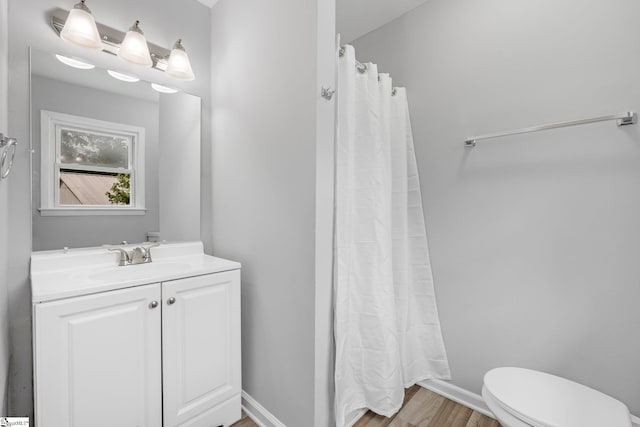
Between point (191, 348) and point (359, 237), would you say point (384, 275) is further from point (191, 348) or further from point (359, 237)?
point (191, 348)

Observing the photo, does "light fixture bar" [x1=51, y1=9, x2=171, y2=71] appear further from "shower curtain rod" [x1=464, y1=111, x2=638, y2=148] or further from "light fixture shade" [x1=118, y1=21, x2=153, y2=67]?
"shower curtain rod" [x1=464, y1=111, x2=638, y2=148]

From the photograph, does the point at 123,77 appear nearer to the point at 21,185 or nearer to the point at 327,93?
the point at 21,185

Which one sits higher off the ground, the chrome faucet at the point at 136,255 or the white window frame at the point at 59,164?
the white window frame at the point at 59,164

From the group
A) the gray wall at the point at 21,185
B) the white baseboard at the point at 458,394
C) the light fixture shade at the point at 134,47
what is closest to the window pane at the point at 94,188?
the gray wall at the point at 21,185

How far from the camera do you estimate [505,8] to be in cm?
157

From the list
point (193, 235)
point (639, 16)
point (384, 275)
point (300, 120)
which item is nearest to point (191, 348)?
point (193, 235)

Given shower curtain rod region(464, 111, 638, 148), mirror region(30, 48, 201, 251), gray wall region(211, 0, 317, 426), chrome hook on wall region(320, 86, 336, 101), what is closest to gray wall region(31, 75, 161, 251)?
mirror region(30, 48, 201, 251)

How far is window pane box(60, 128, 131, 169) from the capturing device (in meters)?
1.46

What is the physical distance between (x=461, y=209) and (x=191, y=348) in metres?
1.66

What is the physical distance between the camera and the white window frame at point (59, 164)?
1392 mm

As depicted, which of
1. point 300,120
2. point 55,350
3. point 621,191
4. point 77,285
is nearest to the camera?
point 55,350

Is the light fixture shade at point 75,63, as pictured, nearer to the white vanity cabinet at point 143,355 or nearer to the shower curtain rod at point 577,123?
the white vanity cabinet at point 143,355

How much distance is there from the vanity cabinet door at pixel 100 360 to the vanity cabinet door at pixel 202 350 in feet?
0.17

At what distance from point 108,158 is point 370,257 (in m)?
1.54
